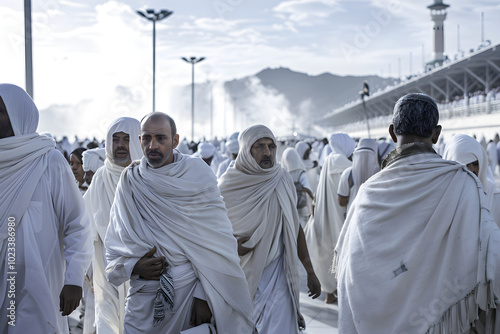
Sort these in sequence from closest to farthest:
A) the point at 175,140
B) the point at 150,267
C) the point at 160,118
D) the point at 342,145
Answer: the point at 150,267
the point at 160,118
the point at 175,140
the point at 342,145

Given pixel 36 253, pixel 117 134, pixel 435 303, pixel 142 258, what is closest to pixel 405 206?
pixel 435 303

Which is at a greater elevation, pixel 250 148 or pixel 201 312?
pixel 250 148

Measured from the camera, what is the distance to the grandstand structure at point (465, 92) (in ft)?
95.7

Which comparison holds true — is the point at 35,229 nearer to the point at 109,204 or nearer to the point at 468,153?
the point at 109,204

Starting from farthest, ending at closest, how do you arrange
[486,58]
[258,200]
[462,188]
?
[486,58] → [258,200] → [462,188]

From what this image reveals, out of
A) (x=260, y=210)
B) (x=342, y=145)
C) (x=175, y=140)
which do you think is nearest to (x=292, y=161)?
(x=342, y=145)

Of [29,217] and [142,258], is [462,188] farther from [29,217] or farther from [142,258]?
[29,217]

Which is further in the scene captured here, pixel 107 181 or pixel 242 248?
pixel 107 181

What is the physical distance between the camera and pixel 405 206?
2.65m

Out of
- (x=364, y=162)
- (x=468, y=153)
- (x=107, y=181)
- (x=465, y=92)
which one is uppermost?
(x=465, y=92)

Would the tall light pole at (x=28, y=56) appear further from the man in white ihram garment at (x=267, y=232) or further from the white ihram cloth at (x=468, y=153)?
the white ihram cloth at (x=468, y=153)

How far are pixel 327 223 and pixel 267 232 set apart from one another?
2848mm

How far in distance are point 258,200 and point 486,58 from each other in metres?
36.9

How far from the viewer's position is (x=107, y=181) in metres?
4.80
